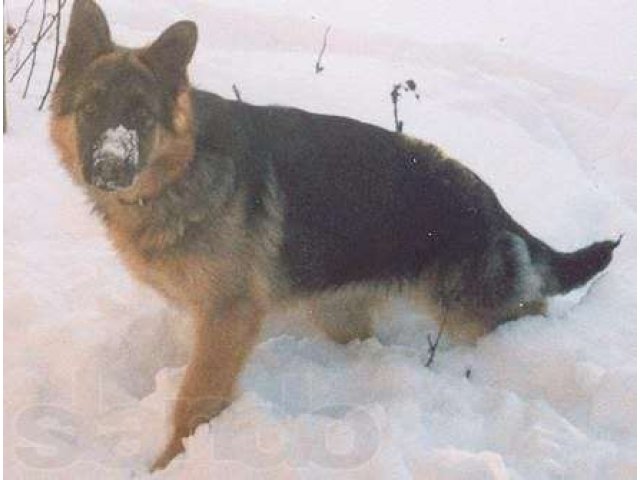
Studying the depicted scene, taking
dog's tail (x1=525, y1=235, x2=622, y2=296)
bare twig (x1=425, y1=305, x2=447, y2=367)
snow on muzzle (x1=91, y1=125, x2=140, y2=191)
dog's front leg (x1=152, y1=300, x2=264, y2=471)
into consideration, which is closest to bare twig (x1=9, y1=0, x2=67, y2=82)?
snow on muzzle (x1=91, y1=125, x2=140, y2=191)

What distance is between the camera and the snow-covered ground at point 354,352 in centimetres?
293

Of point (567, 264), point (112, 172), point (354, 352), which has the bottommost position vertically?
point (354, 352)

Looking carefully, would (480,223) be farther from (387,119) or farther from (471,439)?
(387,119)

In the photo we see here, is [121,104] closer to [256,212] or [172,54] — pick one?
[172,54]

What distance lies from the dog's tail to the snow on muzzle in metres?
1.91

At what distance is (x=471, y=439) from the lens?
3068mm

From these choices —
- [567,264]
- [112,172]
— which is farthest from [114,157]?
[567,264]

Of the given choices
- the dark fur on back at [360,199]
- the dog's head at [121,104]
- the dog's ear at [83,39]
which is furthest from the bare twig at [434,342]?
the dog's ear at [83,39]

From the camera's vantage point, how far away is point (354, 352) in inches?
150

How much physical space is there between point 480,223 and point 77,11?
6.23ft

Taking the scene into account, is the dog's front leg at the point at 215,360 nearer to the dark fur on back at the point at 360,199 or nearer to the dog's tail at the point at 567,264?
the dark fur on back at the point at 360,199

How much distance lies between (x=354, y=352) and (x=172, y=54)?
156cm

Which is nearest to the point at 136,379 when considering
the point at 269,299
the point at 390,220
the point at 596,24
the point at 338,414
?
the point at 269,299

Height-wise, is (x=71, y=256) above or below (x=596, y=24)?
below
